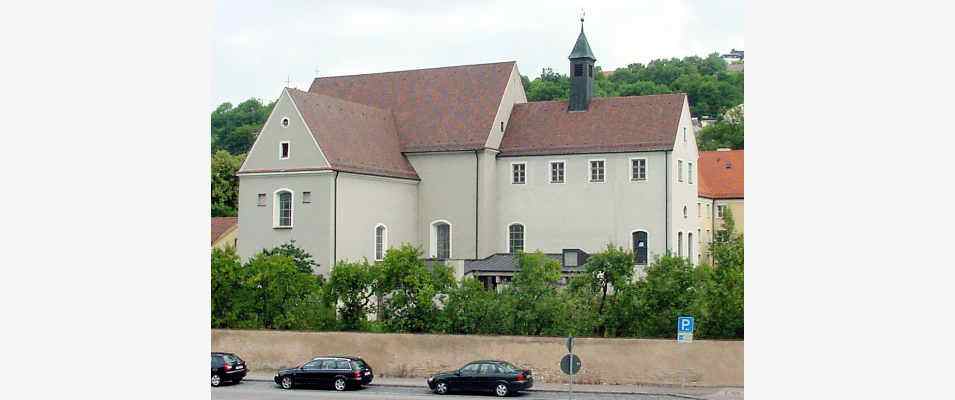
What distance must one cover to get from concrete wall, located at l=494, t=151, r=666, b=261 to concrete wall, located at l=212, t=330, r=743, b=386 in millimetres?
18679

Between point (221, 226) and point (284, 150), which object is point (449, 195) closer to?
point (284, 150)

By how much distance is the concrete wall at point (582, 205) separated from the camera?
49.5 m

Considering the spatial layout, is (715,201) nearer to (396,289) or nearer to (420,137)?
(420,137)

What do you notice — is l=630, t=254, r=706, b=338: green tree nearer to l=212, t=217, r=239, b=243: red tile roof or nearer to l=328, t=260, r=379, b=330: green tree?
l=328, t=260, r=379, b=330: green tree

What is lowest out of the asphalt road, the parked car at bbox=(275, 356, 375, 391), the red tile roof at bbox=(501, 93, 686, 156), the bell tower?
the asphalt road

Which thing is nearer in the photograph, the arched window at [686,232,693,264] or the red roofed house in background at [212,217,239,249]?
the arched window at [686,232,693,264]

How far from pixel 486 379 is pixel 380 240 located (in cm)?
2230

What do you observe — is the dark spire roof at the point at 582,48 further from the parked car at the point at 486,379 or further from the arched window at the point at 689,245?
the parked car at the point at 486,379

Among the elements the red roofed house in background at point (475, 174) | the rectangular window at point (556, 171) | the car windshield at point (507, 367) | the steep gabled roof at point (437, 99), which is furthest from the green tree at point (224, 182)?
the car windshield at point (507, 367)

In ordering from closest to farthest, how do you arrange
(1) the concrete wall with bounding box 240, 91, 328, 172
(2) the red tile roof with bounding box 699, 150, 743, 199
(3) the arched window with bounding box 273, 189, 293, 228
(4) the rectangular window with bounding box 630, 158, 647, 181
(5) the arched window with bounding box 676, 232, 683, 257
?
1. (1) the concrete wall with bounding box 240, 91, 328, 172
2. (3) the arched window with bounding box 273, 189, 293, 228
3. (4) the rectangular window with bounding box 630, 158, 647, 181
4. (5) the arched window with bounding box 676, 232, 683, 257
5. (2) the red tile roof with bounding box 699, 150, 743, 199

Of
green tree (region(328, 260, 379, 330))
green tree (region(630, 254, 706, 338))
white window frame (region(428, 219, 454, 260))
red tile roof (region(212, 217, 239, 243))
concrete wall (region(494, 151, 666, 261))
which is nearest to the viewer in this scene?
green tree (region(630, 254, 706, 338))

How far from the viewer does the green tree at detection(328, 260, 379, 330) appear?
34750 mm

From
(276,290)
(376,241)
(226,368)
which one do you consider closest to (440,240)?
(376,241)

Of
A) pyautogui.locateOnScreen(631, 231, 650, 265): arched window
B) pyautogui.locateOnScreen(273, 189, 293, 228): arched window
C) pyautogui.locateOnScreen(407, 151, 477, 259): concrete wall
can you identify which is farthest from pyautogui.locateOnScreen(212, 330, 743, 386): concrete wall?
pyautogui.locateOnScreen(407, 151, 477, 259): concrete wall
